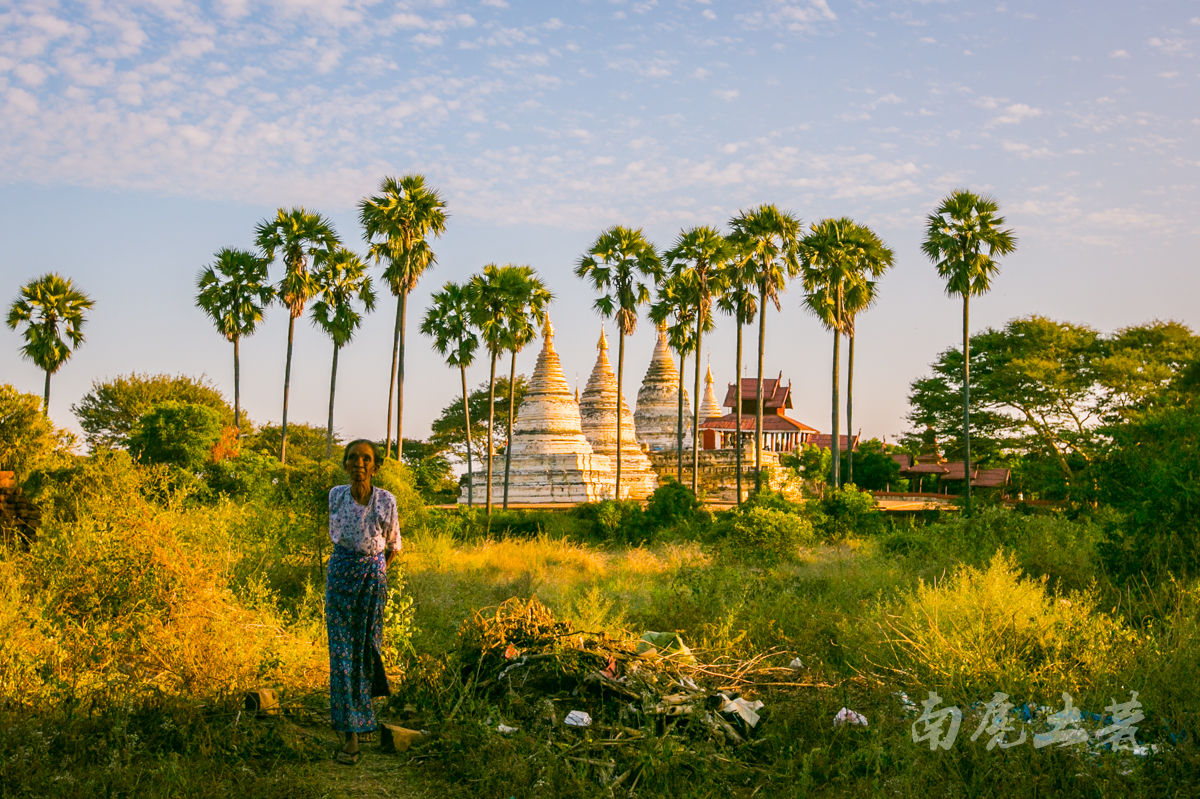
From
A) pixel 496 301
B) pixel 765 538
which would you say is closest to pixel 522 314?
pixel 496 301

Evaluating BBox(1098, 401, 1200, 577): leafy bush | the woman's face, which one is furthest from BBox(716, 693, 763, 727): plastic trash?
BBox(1098, 401, 1200, 577): leafy bush

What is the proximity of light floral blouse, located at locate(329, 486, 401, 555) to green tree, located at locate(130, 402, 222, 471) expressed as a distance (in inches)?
870

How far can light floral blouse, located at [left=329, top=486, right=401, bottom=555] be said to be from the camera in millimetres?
5359

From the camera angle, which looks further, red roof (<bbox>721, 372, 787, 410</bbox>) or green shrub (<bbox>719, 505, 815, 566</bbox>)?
red roof (<bbox>721, 372, 787, 410</bbox>)

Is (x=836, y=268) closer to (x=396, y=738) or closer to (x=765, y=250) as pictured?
(x=765, y=250)

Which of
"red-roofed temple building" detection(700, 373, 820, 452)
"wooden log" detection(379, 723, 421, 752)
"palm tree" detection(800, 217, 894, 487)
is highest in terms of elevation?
"palm tree" detection(800, 217, 894, 487)

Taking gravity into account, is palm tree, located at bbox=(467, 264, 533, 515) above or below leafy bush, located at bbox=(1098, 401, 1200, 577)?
above

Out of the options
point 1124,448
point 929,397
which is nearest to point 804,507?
point 1124,448

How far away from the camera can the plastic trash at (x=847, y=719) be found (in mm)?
5684

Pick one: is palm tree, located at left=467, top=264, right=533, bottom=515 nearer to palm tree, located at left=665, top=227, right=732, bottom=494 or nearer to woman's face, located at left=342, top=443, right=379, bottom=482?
palm tree, located at left=665, top=227, right=732, bottom=494

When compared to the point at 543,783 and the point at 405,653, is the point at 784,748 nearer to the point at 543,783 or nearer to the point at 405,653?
the point at 543,783

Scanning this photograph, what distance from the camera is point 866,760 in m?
5.13

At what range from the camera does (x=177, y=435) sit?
25938mm

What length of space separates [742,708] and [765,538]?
10.8 metres
